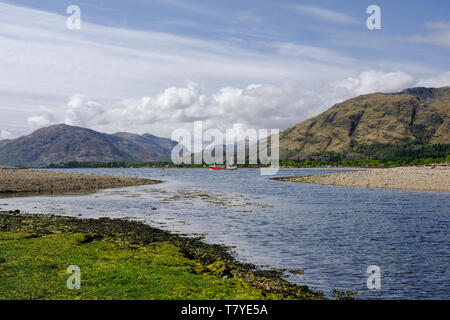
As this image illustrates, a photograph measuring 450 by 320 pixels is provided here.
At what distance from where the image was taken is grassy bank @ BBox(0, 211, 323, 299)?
16.8 m

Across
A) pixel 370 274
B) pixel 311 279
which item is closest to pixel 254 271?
pixel 311 279

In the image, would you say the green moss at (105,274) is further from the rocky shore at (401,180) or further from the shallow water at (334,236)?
the rocky shore at (401,180)

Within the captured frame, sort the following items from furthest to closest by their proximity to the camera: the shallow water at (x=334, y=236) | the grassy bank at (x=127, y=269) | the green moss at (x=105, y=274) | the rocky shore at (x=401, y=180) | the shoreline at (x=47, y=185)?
the rocky shore at (x=401, y=180) → the shoreline at (x=47, y=185) → the shallow water at (x=334, y=236) → the grassy bank at (x=127, y=269) → the green moss at (x=105, y=274)

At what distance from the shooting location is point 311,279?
2175 cm

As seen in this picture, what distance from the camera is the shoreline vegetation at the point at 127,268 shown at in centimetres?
1686

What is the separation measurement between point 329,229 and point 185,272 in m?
22.0

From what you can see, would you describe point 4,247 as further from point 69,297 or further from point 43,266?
point 69,297

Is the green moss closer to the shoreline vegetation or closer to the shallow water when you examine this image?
the shoreline vegetation

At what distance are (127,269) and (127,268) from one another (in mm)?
242

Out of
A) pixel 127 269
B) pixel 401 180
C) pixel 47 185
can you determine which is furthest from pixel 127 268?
pixel 401 180

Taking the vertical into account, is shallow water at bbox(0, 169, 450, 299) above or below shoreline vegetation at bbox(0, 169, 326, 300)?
below

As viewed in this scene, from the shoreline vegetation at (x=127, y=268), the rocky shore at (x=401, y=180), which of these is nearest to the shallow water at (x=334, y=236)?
the shoreline vegetation at (x=127, y=268)

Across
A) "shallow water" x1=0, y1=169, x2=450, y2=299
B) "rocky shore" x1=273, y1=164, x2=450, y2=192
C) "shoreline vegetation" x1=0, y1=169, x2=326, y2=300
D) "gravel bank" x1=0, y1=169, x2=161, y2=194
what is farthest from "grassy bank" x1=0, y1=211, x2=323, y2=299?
"rocky shore" x1=273, y1=164, x2=450, y2=192
